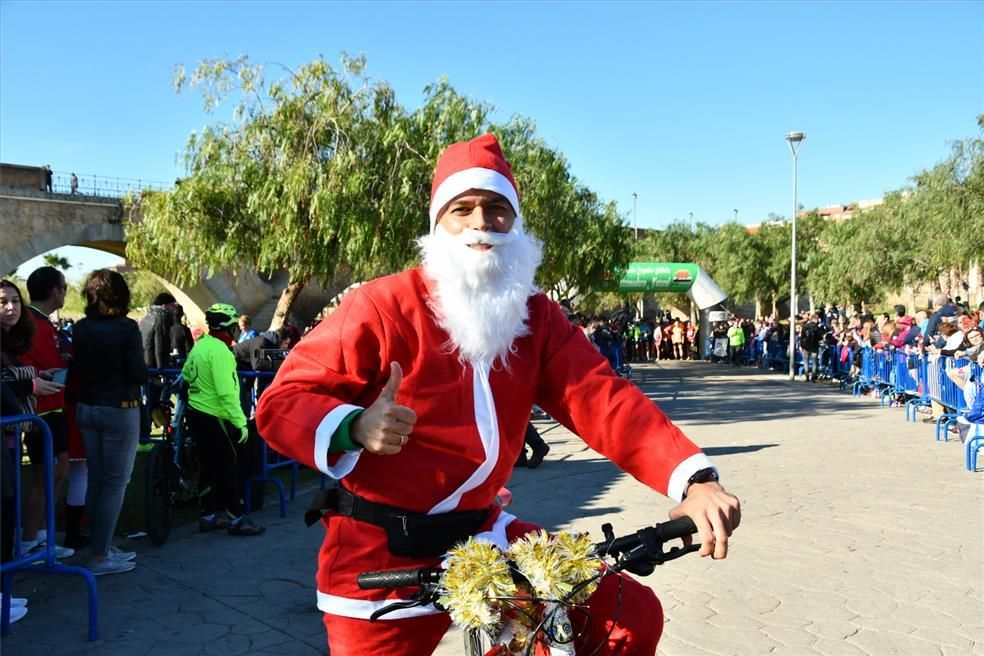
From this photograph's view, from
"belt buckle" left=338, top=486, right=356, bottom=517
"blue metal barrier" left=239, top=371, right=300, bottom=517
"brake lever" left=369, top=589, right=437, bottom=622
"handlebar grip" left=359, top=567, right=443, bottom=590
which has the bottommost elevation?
"blue metal barrier" left=239, top=371, right=300, bottom=517

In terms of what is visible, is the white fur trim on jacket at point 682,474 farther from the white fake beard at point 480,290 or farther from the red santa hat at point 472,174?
the red santa hat at point 472,174

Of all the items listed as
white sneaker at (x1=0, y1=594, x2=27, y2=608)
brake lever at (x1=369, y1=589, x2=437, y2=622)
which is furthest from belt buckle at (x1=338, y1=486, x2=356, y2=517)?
white sneaker at (x1=0, y1=594, x2=27, y2=608)

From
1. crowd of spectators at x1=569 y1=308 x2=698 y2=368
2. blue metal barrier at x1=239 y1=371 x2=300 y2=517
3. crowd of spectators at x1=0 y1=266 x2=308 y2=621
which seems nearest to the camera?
crowd of spectators at x1=0 y1=266 x2=308 y2=621

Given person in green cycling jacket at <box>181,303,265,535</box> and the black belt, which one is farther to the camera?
person in green cycling jacket at <box>181,303,265,535</box>

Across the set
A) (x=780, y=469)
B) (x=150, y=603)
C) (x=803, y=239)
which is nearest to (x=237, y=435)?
(x=150, y=603)

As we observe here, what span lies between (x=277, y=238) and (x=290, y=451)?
12390mm

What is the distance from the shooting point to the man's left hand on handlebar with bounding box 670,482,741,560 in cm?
209

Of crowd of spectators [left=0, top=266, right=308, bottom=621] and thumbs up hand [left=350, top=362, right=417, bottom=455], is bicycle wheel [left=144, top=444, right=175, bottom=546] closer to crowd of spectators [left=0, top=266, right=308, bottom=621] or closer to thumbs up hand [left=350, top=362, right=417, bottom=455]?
crowd of spectators [left=0, top=266, right=308, bottom=621]

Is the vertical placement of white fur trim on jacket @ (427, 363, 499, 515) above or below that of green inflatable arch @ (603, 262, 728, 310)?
below

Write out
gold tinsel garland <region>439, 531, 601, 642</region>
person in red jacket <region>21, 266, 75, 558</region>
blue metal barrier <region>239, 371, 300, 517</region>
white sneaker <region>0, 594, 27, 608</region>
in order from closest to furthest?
gold tinsel garland <region>439, 531, 601, 642</region>, white sneaker <region>0, 594, 27, 608</region>, person in red jacket <region>21, 266, 75, 558</region>, blue metal barrier <region>239, 371, 300, 517</region>

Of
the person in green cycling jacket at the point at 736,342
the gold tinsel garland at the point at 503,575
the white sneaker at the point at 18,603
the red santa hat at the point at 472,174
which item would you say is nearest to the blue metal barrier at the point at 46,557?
the white sneaker at the point at 18,603

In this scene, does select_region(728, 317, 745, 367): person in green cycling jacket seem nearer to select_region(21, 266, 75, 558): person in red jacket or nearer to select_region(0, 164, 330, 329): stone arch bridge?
select_region(0, 164, 330, 329): stone arch bridge

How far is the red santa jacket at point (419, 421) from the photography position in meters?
2.28

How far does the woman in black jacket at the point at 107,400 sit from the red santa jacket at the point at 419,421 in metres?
3.80
